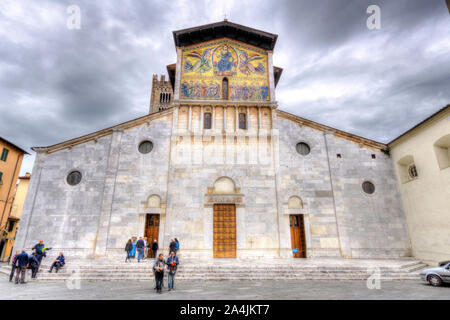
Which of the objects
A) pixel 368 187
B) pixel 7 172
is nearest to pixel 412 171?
pixel 368 187

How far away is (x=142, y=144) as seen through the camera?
61.1ft

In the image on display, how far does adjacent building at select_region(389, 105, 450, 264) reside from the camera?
1470cm

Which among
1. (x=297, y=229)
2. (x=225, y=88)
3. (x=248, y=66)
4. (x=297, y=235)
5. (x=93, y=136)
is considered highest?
(x=248, y=66)

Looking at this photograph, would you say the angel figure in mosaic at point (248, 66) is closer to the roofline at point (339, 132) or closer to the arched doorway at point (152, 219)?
the roofline at point (339, 132)

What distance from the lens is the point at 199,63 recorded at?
2088 centimetres

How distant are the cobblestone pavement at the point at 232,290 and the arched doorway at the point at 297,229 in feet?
17.1

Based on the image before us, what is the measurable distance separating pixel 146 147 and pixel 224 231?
8.35m

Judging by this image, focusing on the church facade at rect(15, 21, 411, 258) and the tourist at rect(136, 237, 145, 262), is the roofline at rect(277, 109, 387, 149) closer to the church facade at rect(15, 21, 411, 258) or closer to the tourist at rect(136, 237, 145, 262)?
the church facade at rect(15, 21, 411, 258)

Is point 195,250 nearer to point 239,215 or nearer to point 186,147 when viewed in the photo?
point 239,215

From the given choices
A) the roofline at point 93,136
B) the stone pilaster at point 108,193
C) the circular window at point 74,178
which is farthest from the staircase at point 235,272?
the roofline at point 93,136

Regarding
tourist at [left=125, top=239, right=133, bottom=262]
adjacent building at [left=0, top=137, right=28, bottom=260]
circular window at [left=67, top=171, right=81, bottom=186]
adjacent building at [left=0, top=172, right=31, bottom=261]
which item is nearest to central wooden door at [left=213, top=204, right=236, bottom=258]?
tourist at [left=125, top=239, right=133, bottom=262]

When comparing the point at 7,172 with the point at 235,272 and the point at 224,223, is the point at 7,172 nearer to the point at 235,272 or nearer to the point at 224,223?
the point at 224,223

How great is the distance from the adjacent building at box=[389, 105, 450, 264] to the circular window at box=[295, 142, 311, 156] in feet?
21.0
